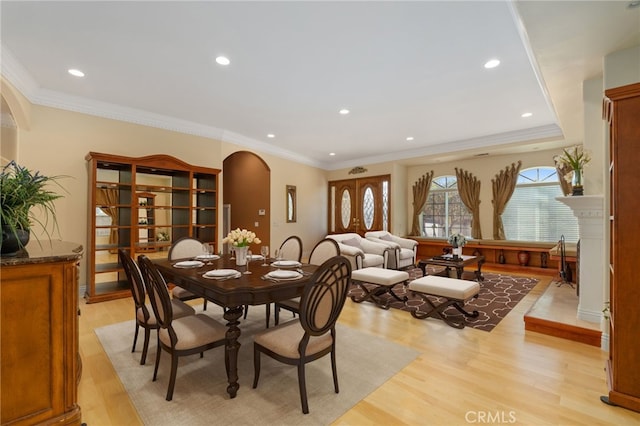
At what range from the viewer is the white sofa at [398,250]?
6.09m

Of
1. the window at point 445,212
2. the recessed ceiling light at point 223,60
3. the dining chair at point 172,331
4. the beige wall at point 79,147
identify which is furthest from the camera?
the window at point 445,212

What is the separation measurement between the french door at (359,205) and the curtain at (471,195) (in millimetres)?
1893

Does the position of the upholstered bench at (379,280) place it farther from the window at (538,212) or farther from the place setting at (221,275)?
the window at (538,212)

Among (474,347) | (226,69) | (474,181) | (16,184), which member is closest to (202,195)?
(226,69)

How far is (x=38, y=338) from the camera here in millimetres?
1539

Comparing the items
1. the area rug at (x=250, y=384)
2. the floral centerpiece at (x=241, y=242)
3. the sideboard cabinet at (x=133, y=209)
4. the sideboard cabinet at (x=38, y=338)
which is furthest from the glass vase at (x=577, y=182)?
the sideboard cabinet at (x=133, y=209)

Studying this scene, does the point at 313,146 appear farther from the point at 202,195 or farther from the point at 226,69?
the point at 226,69

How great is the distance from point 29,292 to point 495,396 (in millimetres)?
2925

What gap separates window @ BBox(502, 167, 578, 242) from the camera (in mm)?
6398

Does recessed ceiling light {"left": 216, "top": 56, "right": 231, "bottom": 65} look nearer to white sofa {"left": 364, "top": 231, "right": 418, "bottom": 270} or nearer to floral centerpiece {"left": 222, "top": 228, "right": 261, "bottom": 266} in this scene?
floral centerpiece {"left": 222, "top": 228, "right": 261, "bottom": 266}

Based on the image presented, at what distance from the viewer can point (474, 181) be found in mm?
7457

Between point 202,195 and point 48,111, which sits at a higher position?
point 48,111

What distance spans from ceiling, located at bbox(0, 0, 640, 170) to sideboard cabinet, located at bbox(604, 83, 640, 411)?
817mm

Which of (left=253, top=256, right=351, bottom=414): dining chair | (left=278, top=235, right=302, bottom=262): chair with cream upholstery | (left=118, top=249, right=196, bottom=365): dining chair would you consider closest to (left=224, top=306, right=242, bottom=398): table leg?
(left=253, top=256, right=351, bottom=414): dining chair
